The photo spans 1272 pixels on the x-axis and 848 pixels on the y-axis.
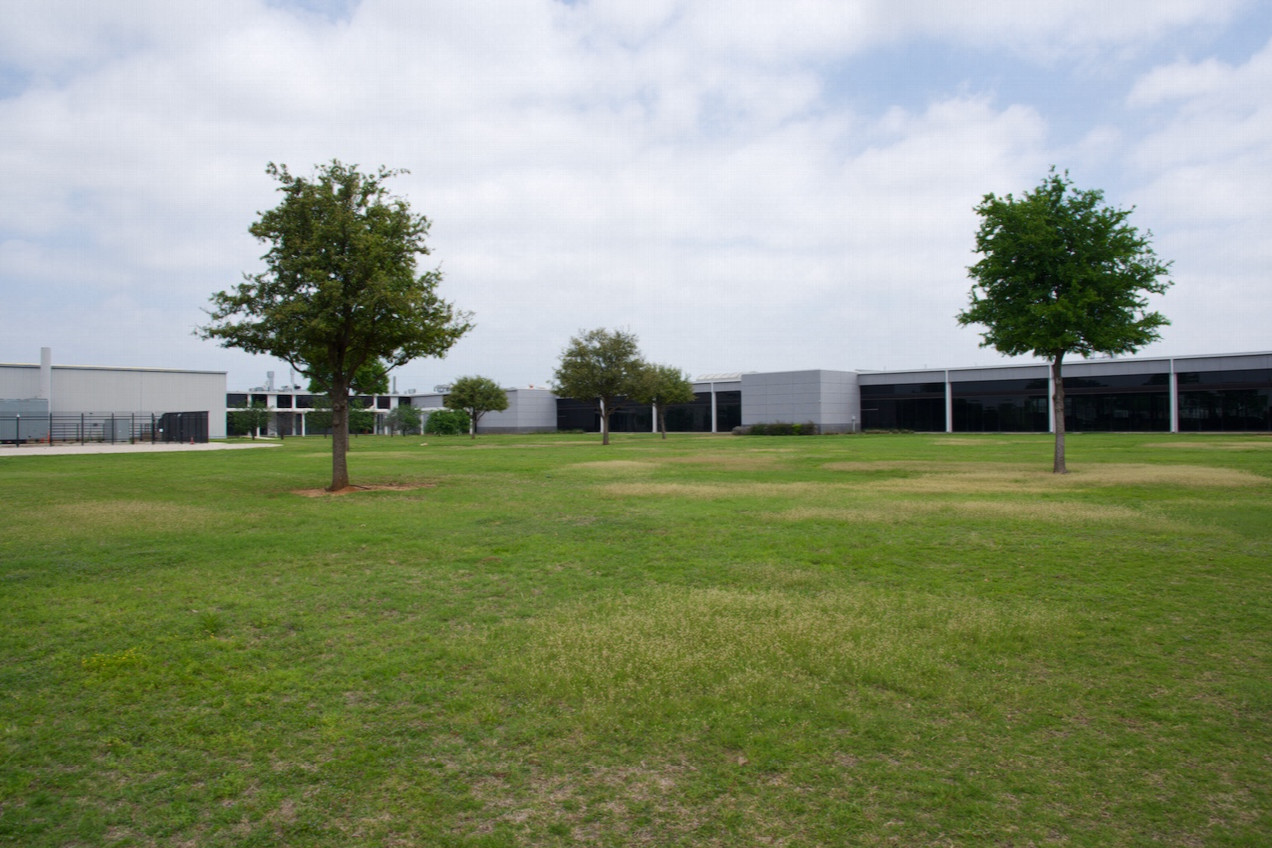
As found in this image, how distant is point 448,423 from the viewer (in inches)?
3300

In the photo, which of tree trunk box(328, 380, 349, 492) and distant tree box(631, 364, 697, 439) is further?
distant tree box(631, 364, 697, 439)

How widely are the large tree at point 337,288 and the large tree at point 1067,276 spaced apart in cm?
1722

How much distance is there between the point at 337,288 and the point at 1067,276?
2056 cm

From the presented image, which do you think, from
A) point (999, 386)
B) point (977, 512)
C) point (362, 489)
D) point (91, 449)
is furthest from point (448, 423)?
point (977, 512)

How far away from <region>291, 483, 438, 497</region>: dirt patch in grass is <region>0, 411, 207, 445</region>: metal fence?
1607 inches

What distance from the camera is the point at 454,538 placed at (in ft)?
39.0

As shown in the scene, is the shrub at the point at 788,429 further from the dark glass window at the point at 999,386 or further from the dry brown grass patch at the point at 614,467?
the dry brown grass patch at the point at 614,467

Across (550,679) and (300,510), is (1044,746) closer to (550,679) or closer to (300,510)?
(550,679)

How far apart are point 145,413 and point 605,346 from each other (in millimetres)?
37865

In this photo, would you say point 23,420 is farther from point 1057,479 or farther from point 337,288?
point 1057,479

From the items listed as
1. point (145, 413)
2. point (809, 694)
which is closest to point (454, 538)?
point (809, 694)

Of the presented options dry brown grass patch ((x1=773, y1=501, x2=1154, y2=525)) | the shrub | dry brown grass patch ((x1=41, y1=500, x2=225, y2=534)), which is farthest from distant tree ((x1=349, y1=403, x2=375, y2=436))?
dry brown grass patch ((x1=773, y1=501, x2=1154, y2=525))

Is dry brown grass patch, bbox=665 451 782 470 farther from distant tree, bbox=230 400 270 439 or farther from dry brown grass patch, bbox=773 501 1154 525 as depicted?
distant tree, bbox=230 400 270 439

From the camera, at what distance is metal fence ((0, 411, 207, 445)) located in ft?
171
